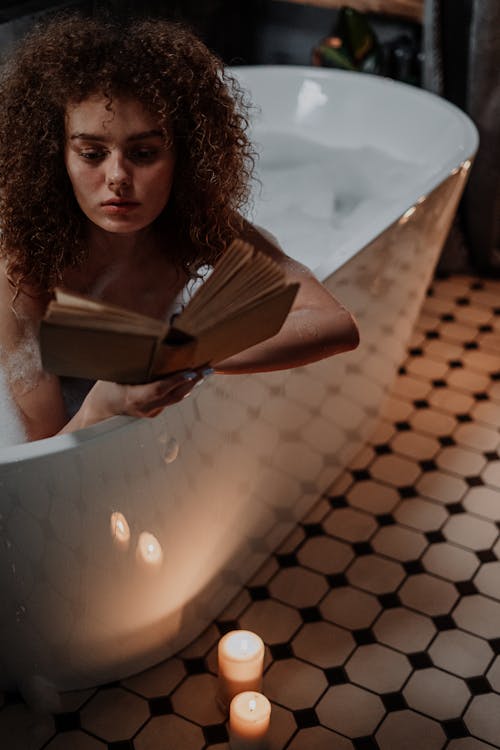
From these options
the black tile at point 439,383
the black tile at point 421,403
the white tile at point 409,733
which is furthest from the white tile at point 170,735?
the black tile at point 439,383

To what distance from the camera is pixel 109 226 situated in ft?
4.98

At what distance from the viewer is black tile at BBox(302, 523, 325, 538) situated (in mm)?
2328

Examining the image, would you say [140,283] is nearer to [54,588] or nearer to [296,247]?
[54,588]

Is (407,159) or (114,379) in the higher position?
(114,379)

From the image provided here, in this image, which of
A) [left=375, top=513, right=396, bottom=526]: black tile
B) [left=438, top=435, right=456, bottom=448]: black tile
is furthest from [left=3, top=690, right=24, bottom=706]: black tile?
[left=438, top=435, right=456, bottom=448]: black tile

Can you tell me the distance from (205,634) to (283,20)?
2.45 meters

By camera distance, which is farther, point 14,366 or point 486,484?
point 486,484

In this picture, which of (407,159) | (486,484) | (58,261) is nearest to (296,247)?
(407,159)

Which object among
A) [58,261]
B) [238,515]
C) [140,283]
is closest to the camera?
[58,261]

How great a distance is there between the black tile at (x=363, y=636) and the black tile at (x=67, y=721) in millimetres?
578

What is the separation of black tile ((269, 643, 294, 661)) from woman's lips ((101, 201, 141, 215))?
0.98 m

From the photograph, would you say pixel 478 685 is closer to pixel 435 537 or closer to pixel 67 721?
pixel 435 537

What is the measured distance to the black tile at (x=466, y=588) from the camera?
217 cm

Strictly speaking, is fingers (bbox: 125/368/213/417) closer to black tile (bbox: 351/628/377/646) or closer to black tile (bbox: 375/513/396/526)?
black tile (bbox: 351/628/377/646)
